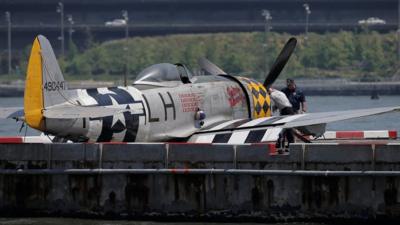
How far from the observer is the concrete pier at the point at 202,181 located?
21.5 metres

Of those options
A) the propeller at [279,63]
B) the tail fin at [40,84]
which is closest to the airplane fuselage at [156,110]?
the tail fin at [40,84]

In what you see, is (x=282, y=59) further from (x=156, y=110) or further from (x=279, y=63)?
(x=156, y=110)

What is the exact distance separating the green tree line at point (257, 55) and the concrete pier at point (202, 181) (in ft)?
329

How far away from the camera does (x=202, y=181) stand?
870 inches

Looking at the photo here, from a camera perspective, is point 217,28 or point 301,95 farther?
point 217,28

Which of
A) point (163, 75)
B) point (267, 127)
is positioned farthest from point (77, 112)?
Result: point (267, 127)

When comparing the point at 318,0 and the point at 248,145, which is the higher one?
the point at 318,0

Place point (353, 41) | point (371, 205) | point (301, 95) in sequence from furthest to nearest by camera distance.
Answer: point (353, 41) → point (301, 95) → point (371, 205)

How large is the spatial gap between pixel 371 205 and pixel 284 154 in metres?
1.63

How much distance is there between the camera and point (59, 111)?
22312 mm

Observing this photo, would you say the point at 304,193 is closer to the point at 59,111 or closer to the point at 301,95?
the point at 59,111

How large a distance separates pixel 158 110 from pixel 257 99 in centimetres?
391

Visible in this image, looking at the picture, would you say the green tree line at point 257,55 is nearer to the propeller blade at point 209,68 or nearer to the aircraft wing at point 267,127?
the propeller blade at point 209,68

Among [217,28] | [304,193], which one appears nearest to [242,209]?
[304,193]
